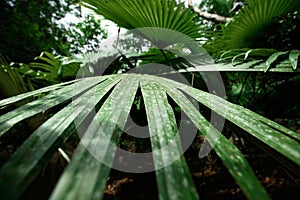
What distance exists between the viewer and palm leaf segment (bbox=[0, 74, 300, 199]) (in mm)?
169

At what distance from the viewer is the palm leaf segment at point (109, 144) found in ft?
0.56

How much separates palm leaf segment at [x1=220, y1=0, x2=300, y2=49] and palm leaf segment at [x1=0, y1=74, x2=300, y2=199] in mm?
693

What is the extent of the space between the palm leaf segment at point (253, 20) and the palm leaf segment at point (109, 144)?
0.69 meters

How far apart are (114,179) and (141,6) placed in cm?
135

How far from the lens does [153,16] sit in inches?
34.0

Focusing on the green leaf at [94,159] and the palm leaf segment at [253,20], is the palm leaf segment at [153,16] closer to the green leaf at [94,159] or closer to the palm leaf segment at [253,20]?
the palm leaf segment at [253,20]

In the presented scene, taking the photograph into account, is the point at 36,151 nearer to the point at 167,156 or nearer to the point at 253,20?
the point at 167,156

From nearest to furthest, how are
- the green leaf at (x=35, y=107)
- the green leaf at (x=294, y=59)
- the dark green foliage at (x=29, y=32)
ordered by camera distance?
the green leaf at (x=35, y=107) → the green leaf at (x=294, y=59) → the dark green foliage at (x=29, y=32)

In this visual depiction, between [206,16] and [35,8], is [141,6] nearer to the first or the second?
[206,16]

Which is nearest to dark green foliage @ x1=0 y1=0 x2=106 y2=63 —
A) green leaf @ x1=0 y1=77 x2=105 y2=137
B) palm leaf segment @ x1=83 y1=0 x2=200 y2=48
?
palm leaf segment @ x1=83 y1=0 x2=200 y2=48

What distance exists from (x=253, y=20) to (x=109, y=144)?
0.99 meters

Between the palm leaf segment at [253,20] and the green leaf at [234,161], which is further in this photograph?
the palm leaf segment at [253,20]

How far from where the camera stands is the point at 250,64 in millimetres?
693

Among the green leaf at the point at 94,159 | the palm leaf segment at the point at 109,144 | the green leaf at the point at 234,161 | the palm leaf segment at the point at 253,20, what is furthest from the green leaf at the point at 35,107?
the palm leaf segment at the point at 253,20
